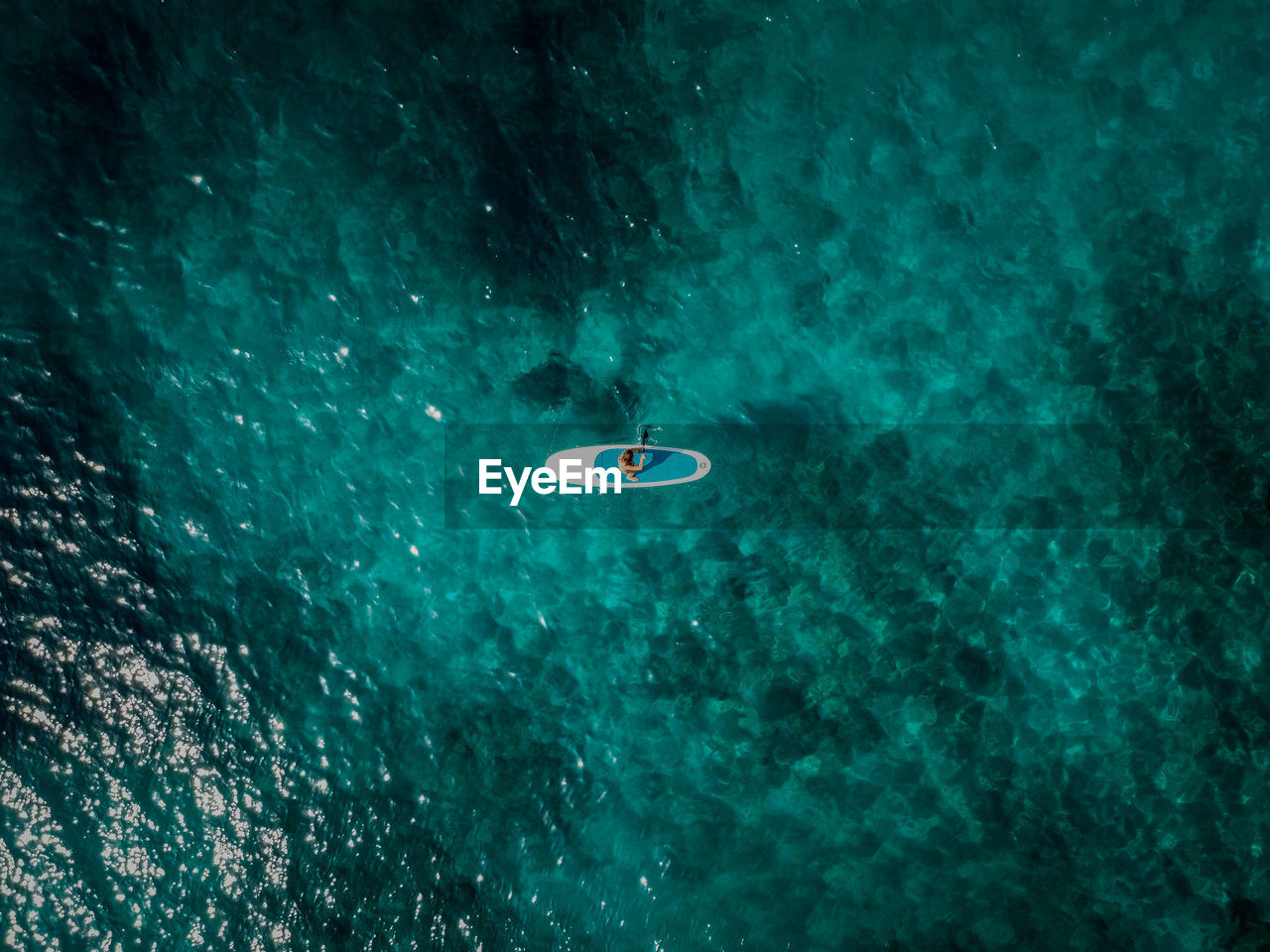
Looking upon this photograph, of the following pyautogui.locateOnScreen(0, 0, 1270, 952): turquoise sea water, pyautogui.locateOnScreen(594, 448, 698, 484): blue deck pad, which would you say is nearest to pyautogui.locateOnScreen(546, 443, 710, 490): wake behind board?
pyautogui.locateOnScreen(594, 448, 698, 484): blue deck pad

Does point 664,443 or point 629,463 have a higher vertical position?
point 664,443

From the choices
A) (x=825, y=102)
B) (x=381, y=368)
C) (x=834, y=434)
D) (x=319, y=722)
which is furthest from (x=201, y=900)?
(x=825, y=102)

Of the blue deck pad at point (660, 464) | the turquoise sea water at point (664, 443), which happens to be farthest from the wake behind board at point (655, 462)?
the turquoise sea water at point (664, 443)

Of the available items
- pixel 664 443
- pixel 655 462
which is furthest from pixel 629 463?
pixel 664 443

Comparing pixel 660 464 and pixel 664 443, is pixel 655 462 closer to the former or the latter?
pixel 660 464

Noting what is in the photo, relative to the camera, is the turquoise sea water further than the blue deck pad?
No

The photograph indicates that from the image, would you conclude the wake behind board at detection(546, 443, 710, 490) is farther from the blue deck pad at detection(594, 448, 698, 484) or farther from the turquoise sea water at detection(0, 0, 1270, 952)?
the turquoise sea water at detection(0, 0, 1270, 952)
